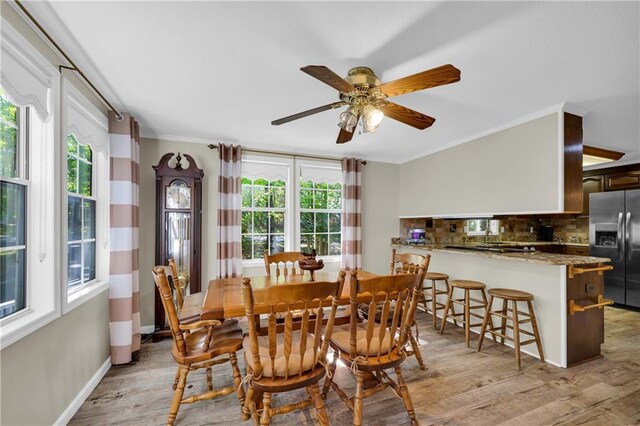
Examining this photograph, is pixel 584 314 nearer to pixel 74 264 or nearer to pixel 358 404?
pixel 358 404

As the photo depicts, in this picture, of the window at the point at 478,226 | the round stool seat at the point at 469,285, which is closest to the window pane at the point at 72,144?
the round stool seat at the point at 469,285

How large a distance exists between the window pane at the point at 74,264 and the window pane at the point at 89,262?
0.09 meters

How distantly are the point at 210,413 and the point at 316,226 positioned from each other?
2.81m

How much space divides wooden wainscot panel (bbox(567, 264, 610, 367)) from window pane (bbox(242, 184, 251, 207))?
367 cm

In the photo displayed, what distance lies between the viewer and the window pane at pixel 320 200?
4387 millimetres

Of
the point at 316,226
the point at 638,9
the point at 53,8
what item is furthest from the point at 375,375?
the point at 53,8

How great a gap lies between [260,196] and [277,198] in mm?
251

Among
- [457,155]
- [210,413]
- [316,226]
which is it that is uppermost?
[457,155]

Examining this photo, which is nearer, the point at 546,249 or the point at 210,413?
the point at 210,413

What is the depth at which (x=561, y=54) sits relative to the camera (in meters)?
1.83

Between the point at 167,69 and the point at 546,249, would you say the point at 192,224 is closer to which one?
the point at 167,69

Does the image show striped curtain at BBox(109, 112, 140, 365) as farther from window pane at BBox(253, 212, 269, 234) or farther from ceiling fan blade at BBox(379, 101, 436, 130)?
ceiling fan blade at BBox(379, 101, 436, 130)

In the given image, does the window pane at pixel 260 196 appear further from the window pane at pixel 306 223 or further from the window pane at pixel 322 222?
the window pane at pixel 322 222

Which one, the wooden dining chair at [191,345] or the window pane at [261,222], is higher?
the window pane at [261,222]
